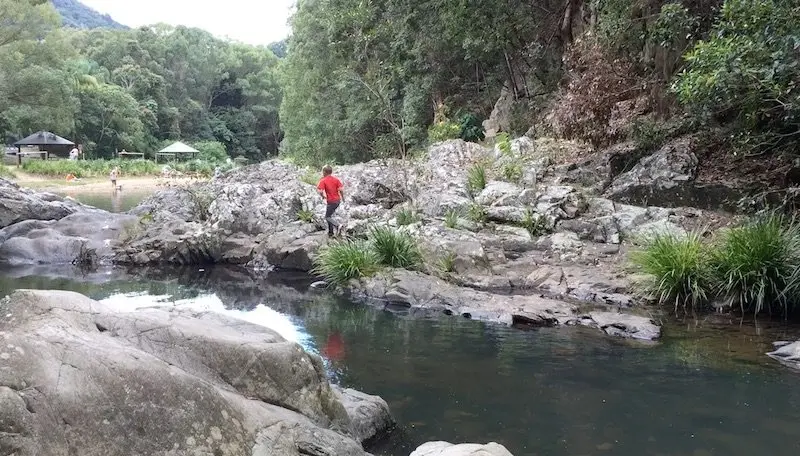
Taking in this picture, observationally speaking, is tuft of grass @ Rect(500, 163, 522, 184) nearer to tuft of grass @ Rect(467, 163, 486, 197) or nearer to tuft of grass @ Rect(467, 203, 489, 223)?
tuft of grass @ Rect(467, 163, 486, 197)

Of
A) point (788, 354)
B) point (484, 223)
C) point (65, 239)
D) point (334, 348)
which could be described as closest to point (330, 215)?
point (484, 223)

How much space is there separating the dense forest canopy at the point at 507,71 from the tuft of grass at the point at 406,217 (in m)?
3.55

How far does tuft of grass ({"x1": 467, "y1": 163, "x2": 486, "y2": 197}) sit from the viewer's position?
15.1 m

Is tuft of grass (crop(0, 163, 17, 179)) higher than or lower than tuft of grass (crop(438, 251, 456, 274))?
higher

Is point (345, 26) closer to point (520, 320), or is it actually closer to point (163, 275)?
point (163, 275)

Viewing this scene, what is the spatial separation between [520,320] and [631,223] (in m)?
4.35

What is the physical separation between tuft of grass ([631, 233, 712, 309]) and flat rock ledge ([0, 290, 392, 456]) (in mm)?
6629

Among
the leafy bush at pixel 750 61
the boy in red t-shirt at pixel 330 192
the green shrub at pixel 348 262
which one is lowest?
the green shrub at pixel 348 262

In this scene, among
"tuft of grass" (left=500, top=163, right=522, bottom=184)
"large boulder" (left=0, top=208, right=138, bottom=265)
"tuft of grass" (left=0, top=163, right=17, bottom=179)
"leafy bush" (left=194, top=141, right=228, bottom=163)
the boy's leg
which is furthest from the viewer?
"leafy bush" (left=194, top=141, right=228, bottom=163)

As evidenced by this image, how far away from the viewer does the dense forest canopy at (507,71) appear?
29.2ft

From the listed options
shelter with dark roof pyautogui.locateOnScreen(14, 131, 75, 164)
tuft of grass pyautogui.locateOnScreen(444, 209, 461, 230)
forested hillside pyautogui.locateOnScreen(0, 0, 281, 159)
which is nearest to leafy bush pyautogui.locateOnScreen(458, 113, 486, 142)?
tuft of grass pyautogui.locateOnScreen(444, 209, 461, 230)

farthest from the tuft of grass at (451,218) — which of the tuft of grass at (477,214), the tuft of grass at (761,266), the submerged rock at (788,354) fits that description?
the submerged rock at (788,354)

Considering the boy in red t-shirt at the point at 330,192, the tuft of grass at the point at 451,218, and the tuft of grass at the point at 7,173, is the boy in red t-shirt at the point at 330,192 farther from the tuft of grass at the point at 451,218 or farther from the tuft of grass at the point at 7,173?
the tuft of grass at the point at 7,173

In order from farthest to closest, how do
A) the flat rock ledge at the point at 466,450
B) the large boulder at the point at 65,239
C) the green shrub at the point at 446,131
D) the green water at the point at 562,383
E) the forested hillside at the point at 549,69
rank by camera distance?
the green shrub at the point at 446,131 → the large boulder at the point at 65,239 → the forested hillside at the point at 549,69 → the green water at the point at 562,383 → the flat rock ledge at the point at 466,450
